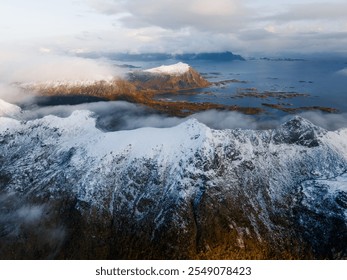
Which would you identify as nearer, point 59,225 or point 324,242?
point 324,242

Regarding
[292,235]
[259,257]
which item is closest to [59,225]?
[259,257]

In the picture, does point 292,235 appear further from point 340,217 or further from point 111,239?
point 111,239

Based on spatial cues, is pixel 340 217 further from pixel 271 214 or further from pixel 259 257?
pixel 259 257

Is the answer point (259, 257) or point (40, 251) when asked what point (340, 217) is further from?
point (40, 251)

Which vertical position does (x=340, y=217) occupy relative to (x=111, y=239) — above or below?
above

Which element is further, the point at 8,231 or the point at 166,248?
the point at 8,231

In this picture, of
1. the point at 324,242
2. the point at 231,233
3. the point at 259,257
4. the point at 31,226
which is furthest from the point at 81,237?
the point at 324,242

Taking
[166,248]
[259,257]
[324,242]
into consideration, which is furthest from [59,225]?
[324,242]

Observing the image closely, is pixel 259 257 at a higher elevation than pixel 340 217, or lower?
lower
